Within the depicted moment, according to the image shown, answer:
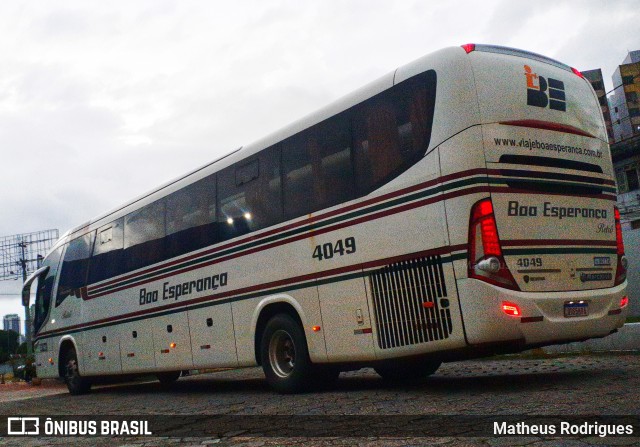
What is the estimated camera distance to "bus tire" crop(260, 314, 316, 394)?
8.55 m

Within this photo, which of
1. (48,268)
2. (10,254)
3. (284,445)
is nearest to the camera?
(284,445)

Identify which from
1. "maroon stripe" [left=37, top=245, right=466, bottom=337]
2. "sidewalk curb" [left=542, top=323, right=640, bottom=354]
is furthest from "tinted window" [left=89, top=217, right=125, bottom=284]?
"sidewalk curb" [left=542, top=323, right=640, bottom=354]

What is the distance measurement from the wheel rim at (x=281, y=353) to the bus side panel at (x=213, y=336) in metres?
0.87

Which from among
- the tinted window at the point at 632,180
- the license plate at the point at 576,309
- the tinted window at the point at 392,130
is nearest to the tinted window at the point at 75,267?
the tinted window at the point at 392,130

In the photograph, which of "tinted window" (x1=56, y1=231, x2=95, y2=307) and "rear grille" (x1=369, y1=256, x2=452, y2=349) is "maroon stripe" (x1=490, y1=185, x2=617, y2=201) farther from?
"tinted window" (x1=56, y1=231, x2=95, y2=307)

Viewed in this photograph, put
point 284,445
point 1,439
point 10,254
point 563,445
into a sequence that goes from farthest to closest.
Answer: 1. point 10,254
2. point 1,439
3. point 284,445
4. point 563,445

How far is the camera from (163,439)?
6.07 metres

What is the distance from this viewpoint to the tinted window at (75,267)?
14.1 meters

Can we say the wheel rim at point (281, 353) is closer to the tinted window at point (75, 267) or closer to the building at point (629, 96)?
the tinted window at point (75, 267)

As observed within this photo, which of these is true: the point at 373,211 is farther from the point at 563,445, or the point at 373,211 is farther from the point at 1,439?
the point at 1,439

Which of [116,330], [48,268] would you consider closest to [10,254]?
[48,268]

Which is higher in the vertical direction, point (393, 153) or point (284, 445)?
point (393, 153)

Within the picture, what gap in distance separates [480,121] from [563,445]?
3567 mm

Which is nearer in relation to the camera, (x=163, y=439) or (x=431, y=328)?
(x=163, y=439)
